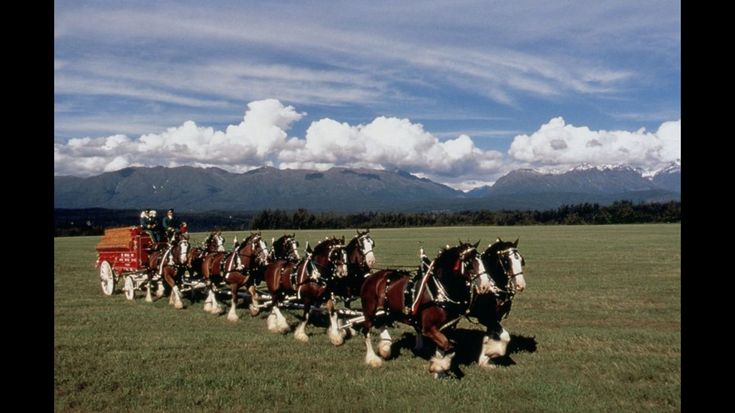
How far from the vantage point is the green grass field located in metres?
8.75

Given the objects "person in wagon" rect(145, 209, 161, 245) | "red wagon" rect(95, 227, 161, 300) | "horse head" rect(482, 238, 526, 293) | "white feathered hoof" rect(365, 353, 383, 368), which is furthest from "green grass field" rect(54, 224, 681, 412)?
"person in wagon" rect(145, 209, 161, 245)

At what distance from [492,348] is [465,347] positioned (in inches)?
74.9

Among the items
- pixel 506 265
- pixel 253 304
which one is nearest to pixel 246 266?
pixel 253 304

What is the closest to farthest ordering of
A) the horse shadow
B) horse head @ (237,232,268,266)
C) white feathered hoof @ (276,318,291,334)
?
the horse shadow
white feathered hoof @ (276,318,291,334)
horse head @ (237,232,268,266)

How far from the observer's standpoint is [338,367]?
10.8 meters

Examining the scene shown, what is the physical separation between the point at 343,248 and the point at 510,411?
5980 mm

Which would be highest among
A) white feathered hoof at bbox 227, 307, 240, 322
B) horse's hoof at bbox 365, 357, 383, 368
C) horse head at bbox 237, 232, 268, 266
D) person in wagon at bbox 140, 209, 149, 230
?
person in wagon at bbox 140, 209, 149, 230

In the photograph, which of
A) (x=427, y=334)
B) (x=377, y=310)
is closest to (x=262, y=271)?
(x=377, y=310)

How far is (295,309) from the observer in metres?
18.6

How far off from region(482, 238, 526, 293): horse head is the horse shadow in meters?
1.64

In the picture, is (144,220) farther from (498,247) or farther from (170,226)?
(498,247)

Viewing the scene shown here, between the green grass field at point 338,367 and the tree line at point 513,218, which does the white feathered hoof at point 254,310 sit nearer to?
the green grass field at point 338,367

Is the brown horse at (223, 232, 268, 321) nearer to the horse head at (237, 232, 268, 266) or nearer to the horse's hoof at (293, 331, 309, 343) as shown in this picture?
the horse head at (237, 232, 268, 266)
